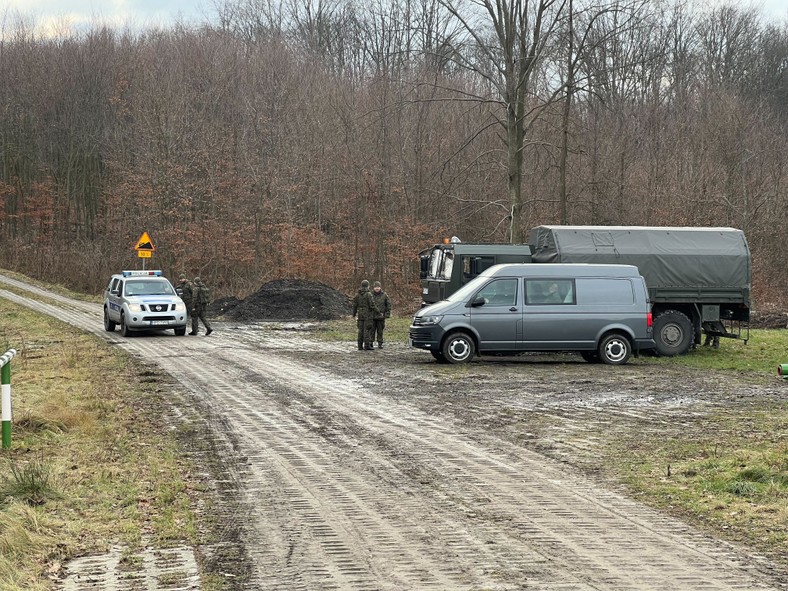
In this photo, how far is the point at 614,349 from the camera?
20.9m

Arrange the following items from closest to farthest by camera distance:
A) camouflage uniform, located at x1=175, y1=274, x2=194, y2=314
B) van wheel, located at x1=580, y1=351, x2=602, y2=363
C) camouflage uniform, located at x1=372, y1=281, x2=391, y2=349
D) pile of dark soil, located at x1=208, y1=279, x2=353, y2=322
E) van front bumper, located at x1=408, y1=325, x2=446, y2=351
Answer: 1. van front bumper, located at x1=408, y1=325, x2=446, y2=351
2. van wheel, located at x1=580, y1=351, x2=602, y2=363
3. camouflage uniform, located at x1=372, y1=281, x2=391, y2=349
4. camouflage uniform, located at x1=175, y1=274, x2=194, y2=314
5. pile of dark soil, located at x1=208, y1=279, x2=353, y2=322

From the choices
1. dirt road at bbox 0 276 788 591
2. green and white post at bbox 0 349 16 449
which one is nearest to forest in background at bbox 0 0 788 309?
dirt road at bbox 0 276 788 591

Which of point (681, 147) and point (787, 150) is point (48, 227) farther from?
point (787, 150)

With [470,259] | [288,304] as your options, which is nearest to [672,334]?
[470,259]

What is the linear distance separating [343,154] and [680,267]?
31689mm

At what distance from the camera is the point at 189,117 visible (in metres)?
55.4

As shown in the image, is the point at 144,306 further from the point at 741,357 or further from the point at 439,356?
the point at 741,357

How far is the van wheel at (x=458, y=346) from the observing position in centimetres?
2047

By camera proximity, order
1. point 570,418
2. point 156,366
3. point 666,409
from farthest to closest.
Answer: point 156,366 → point 666,409 → point 570,418

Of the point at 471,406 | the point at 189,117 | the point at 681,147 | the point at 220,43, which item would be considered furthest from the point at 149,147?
the point at 471,406

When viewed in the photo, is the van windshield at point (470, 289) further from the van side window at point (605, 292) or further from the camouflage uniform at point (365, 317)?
the camouflage uniform at point (365, 317)

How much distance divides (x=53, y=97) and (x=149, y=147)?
1690cm

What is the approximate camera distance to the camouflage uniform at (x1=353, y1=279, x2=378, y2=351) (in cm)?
2428

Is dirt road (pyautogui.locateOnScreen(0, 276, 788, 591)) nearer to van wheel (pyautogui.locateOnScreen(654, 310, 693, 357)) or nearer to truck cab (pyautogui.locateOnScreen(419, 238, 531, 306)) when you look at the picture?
van wheel (pyautogui.locateOnScreen(654, 310, 693, 357))
